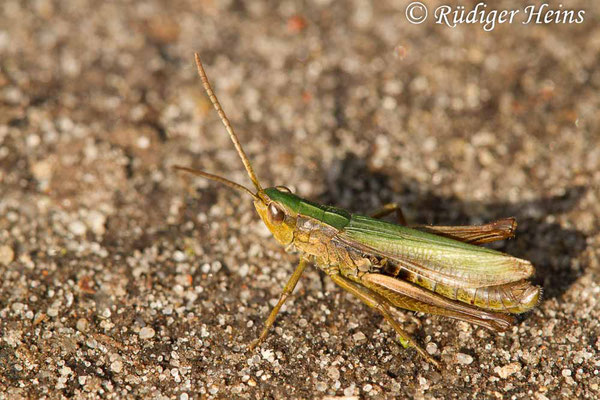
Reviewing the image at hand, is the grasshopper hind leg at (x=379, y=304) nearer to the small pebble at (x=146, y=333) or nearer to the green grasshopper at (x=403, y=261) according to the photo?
the green grasshopper at (x=403, y=261)

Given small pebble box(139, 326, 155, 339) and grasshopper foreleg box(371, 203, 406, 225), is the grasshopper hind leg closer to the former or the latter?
grasshopper foreleg box(371, 203, 406, 225)

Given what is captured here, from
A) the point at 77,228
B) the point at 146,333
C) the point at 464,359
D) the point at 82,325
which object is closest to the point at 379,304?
the point at 464,359

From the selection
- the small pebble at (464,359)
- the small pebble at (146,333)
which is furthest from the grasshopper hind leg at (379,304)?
the small pebble at (146,333)

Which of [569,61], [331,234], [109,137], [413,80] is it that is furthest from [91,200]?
[569,61]

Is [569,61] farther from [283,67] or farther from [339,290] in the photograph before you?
[339,290]

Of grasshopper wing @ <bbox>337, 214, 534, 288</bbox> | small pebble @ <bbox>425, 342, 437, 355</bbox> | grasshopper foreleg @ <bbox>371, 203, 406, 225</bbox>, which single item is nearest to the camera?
grasshopper wing @ <bbox>337, 214, 534, 288</bbox>

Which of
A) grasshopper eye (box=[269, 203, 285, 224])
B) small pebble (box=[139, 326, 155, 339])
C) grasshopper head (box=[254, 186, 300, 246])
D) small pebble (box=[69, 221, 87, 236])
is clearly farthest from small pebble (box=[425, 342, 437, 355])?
small pebble (box=[69, 221, 87, 236])
